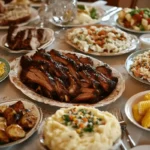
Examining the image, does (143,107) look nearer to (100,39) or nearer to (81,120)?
(81,120)

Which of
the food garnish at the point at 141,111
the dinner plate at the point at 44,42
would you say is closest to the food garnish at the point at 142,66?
the food garnish at the point at 141,111

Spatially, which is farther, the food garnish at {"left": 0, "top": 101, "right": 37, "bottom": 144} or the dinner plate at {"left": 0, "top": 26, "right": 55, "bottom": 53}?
the dinner plate at {"left": 0, "top": 26, "right": 55, "bottom": 53}

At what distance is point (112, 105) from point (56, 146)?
0.53 m

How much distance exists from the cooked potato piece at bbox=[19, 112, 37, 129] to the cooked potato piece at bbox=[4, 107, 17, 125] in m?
0.03

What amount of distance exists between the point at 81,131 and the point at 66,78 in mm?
558

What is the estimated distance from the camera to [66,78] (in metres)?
1.58

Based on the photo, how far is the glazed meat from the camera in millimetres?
1470

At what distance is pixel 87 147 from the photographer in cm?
101

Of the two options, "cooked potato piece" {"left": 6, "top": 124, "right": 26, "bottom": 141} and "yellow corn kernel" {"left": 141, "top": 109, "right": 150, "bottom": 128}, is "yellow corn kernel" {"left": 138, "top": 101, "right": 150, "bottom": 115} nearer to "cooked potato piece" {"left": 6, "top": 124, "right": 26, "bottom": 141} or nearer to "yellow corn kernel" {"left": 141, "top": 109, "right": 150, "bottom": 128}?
"yellow corn kernel" {"left": 141, "top": 109, "right": 150, "bottom": 128}

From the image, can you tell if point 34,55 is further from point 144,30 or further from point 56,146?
point 144,30

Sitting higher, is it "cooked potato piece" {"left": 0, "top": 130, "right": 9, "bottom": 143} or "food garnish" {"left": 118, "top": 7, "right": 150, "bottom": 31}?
"food garnish" {"left": 118, "top": 7, "right": 150, "bottom": 31}

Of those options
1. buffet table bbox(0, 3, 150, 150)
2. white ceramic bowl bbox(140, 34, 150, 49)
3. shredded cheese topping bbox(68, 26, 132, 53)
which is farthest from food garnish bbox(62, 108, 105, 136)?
white ceramic bowl bbox(140, 34, 150, 49)

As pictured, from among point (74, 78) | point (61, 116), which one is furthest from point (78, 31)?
point (61, 116)

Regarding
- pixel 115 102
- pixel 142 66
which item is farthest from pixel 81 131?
pixel 142 66
